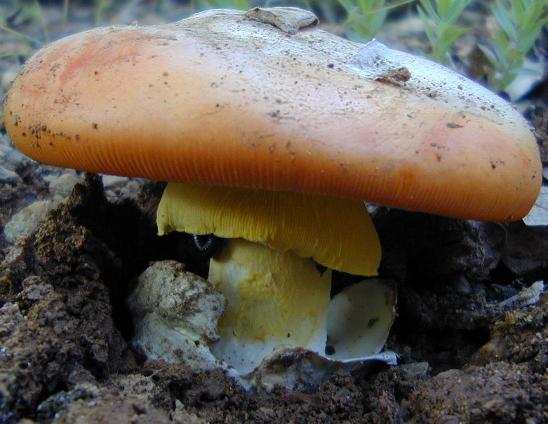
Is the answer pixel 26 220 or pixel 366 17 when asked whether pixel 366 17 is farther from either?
pixel 26 220

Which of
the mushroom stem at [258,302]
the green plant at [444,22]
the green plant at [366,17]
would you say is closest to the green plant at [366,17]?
the green plant at [366,17]

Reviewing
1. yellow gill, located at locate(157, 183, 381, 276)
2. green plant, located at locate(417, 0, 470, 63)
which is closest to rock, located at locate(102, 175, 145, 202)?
yellow gill, located at locate(157, 183, 381, 276)

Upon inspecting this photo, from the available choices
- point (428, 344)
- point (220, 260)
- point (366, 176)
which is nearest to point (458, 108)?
point (366, 176)

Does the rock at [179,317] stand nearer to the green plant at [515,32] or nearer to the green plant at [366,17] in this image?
the green plant at [366,17]

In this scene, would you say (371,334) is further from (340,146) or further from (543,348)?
(340,146)

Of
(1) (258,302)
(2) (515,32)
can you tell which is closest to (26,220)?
(1) (258,302)

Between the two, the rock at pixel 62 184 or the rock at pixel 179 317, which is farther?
the rock at pixel 62 184
